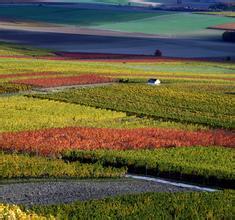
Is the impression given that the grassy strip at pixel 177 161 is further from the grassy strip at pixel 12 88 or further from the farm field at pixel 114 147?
the grassy strip at pixel 12 88

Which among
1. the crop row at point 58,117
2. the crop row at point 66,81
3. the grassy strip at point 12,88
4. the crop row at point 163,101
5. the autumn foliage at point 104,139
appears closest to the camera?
the autumn foliage at point 104,139

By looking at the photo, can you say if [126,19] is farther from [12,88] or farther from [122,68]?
[12,88]

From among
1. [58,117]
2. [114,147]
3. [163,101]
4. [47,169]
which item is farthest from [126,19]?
[47,169]

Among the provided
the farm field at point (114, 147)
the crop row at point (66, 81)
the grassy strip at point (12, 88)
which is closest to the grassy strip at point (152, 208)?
the farm field at point (114, 147)

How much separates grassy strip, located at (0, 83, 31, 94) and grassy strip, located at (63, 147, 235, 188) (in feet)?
71.3

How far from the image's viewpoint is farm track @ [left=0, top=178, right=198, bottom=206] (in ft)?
73.5

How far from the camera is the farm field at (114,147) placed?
70.8 ft

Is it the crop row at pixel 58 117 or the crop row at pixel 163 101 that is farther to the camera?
the crop row at pixel 163 101

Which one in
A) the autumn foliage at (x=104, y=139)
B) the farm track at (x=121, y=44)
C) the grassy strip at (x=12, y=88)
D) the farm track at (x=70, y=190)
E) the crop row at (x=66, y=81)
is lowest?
the farm track at (x=121, y=44)

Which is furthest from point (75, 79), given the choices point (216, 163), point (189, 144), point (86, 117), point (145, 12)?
point (145, 12)

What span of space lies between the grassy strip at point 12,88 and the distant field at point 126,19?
76.2 meters

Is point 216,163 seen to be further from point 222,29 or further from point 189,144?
point 222,29

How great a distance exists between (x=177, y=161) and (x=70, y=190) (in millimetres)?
5053

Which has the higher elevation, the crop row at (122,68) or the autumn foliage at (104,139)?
the autumn foliage at (104,139)
